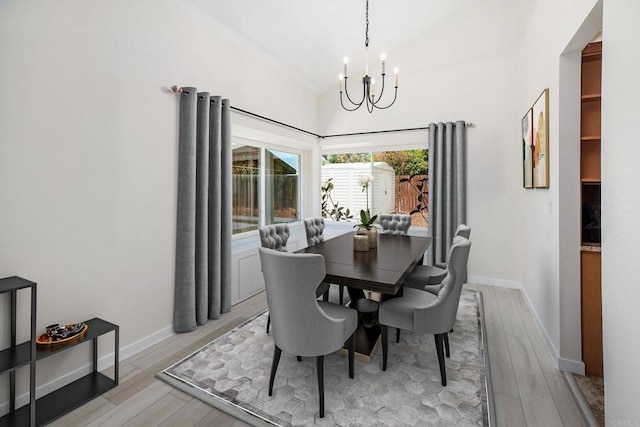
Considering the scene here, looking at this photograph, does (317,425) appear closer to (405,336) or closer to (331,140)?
(405,336)

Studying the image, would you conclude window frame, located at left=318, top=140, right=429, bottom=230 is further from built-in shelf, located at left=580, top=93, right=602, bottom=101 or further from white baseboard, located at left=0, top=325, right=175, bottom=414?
white baseboard, located at left=0, top=325, right=175, bottom=414

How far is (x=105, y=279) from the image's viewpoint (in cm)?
223

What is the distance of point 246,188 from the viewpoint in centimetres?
412

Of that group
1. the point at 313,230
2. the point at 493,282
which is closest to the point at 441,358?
the point at 313,230

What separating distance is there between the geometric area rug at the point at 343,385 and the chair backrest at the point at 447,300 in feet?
1.24

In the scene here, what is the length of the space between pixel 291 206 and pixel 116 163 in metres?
3.07

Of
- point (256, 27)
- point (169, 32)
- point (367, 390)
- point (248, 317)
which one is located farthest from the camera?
point (256, 27)

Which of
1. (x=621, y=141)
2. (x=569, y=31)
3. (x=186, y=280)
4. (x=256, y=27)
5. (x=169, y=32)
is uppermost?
(x=256, y=27)

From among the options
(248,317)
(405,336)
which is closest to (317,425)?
(405,336)

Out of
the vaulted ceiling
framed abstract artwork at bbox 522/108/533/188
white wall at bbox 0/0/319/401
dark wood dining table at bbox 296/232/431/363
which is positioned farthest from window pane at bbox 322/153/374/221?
white wall at bbox 0/0/319/401

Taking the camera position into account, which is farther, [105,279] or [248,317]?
[248,317]

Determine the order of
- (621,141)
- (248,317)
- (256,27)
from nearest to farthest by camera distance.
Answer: (621,141) → (248,317) → (256,27)

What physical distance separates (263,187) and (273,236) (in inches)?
67.2

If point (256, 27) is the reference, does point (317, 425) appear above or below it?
below
